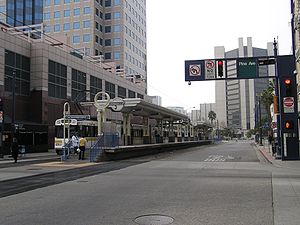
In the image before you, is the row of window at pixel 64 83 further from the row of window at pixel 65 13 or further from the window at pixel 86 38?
Result: the row of window at pixel 65 13

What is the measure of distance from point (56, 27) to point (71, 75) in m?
41.6

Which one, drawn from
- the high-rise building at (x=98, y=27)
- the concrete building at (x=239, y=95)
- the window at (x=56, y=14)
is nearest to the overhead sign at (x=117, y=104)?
the concrete building at (x=239, y=95)

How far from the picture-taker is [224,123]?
154 m

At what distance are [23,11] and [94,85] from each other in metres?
43.6

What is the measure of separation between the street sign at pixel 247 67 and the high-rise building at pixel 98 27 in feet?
216

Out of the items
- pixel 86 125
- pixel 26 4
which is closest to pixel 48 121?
pixel 86 125

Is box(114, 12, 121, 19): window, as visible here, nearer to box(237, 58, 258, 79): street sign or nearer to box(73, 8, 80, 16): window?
box(73, 8, 80, 16): window

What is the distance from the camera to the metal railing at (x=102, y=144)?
26697mm

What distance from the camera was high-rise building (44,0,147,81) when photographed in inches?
3716


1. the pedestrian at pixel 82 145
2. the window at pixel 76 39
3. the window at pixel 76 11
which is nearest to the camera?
the pedestrian at pixel 82 145

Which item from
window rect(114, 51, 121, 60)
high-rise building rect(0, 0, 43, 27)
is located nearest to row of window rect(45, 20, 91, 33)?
high-rise building rect(0, 0, 43, 27)

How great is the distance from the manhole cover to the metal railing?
18.4 meters

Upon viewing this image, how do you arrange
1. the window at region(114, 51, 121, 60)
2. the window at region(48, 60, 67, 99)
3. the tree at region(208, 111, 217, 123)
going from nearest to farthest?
the window at region(48, 60, 67, 99)
the window at region(114, 51, 121, 60)
the tree at region(208, 111, 217, 123)

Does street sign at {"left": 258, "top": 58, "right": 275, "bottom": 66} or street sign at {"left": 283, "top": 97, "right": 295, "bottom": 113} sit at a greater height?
street sign at {"left": 258, "top": 58, "right": 275, "bottom": 66}
